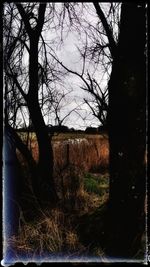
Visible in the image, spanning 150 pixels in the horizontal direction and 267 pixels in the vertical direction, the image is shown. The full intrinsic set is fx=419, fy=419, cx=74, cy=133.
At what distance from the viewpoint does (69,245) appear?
14.1 feet

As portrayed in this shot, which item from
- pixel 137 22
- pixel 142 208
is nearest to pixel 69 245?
pixel 142 208

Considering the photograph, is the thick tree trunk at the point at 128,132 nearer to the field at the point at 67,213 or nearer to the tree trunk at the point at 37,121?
the field at the point at 67,213

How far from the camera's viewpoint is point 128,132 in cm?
380

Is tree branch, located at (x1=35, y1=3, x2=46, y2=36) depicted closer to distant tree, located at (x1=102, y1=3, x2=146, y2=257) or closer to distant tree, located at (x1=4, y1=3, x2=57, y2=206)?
distant tree, located at (x1=4, y1=3, x2=57, y2=206)

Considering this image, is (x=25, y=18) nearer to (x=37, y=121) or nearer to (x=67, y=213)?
(x=37, y=121)

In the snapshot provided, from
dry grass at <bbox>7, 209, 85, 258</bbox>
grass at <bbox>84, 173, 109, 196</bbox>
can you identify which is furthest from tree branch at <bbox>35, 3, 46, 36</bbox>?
dry grass at <bbox>7, 209, 85, 258</bbox>

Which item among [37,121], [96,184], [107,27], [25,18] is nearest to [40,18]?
[25,18]

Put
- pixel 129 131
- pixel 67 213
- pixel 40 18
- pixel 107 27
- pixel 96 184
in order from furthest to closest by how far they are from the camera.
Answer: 1. pixel 96 184
2. pixel 40 18
3. pixel 107 27
4. pixel 67 213
5. pixel 129 131

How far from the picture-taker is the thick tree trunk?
3768 millimetres

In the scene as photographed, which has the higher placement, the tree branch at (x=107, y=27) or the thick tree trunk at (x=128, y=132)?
the tree branch at (x=107, y=27)

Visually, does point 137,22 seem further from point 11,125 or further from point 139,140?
point 11,125

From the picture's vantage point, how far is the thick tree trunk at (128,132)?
3.77m

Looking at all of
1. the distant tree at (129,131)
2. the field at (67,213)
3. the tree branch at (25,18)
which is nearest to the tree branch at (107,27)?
the tree branch at (25,18)

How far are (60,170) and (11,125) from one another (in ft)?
3.32
